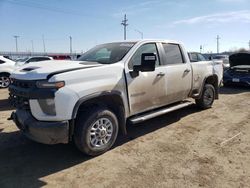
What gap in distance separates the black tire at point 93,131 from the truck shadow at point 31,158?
222 millimetres

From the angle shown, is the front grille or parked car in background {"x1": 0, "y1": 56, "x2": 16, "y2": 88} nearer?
the front grille

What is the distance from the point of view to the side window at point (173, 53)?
242 inches

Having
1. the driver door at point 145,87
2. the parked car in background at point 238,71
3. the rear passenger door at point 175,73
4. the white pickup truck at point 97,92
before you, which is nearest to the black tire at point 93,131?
the white pickup truck at point 97,92

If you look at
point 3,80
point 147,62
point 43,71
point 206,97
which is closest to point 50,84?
point 43,71

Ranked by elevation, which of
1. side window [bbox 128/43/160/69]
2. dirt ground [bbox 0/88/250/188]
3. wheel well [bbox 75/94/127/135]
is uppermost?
side window [bbox 128/43/160/69]

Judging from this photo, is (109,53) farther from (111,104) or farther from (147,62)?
(111,104)

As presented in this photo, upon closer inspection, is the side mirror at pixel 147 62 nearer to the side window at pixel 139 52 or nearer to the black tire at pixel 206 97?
the side window at pixel 139 52

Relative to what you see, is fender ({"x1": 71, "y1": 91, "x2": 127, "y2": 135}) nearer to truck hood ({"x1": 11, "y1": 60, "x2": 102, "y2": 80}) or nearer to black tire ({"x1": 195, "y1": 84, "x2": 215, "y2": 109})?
truck hood ({"x1": 11, "y1": 60, "x2": 102, "y2": 80})

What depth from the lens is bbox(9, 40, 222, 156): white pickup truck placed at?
4.10 metres

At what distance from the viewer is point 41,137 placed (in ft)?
13.5

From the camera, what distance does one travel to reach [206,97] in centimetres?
787

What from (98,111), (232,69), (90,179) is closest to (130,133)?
(98,111)

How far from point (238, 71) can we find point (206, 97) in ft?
17.8

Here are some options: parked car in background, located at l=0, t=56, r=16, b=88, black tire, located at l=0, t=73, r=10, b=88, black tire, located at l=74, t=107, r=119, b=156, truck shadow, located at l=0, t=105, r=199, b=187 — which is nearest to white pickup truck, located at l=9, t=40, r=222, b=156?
black tire, located at l=74, t=107, r=119, b=156
